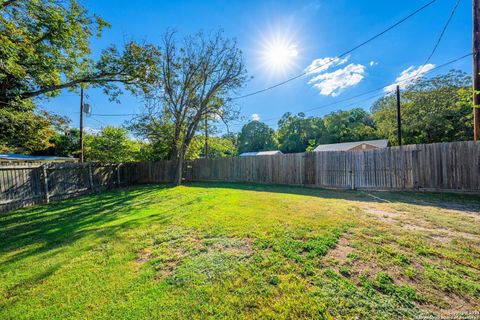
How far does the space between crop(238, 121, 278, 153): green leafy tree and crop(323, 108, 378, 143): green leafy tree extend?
11.1 metres

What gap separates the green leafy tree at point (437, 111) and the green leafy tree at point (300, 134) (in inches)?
608

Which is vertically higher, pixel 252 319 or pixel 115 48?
pixel 115 48

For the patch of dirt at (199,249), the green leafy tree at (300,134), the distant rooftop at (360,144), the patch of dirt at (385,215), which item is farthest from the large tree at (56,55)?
the green leafy tree at (300,134)

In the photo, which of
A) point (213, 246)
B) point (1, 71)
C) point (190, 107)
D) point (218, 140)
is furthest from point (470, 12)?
point (1, 71)

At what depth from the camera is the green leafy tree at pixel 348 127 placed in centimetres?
2781

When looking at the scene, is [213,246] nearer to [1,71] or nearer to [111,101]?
[1,71]

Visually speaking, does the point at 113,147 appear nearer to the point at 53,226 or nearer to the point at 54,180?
the point at 54,180

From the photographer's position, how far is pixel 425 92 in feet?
49.7

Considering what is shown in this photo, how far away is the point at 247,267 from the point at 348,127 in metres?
34.4

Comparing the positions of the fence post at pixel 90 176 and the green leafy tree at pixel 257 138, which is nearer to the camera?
the fence post at pixel 90 176

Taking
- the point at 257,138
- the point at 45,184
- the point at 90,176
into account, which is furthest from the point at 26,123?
the point at 257,138

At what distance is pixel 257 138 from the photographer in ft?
132

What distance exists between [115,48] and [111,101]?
218 cm

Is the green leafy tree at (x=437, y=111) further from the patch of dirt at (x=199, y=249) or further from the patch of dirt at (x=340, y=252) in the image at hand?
the patch of dirt at (x=199, y=249)
